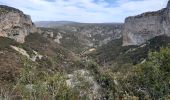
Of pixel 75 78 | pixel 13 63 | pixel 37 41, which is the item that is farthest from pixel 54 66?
pixel 75 78

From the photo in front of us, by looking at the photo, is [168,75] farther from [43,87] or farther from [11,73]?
[11,73]

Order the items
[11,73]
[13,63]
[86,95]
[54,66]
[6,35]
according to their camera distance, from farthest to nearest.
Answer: [6,35] → [54,66] → [13,63] → [11,73] → [86,95]

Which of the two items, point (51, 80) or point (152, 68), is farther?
point (152, 68)

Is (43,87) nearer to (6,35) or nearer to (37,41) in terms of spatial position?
(6,35)

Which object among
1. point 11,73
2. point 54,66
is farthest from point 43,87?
point 54,66

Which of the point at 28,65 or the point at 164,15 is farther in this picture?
the point at 164,15

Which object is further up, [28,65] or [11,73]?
[28,65]

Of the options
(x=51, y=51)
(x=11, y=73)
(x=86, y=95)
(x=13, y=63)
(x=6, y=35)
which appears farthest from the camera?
(x=51, y=51)

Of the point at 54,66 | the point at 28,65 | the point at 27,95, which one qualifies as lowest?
the point at 54,66

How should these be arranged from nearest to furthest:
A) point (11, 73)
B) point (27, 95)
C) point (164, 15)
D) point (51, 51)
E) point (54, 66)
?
point (27, 95) → point (11, 73) → point (54, 66) → point (51, 51) → point (164, 15)
